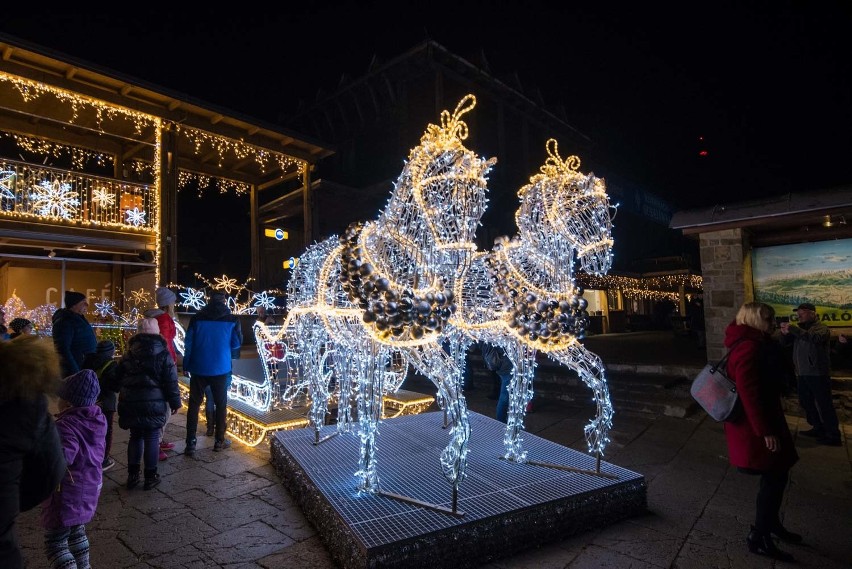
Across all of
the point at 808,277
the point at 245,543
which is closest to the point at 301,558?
the point at 245,543

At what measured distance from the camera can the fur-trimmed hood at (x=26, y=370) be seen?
1.71 metres

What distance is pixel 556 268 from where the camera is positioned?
379cm

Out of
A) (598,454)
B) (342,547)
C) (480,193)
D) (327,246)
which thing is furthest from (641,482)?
(327,246)

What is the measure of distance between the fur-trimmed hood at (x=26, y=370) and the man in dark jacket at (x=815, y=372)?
6814 millimetres

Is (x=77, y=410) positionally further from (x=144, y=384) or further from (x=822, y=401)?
(x=822, y=401)

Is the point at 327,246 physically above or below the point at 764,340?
above

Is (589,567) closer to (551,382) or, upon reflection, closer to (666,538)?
(666,538)

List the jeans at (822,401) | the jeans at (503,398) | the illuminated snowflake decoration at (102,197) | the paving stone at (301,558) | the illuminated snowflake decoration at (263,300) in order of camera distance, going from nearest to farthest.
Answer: the paving stone at (301,558) < the jeans at (822,401) < the jeans at (503,398) < the illuminated snowflake decoration at (102,197) < the illuminated snowflake decoration at (263,300)

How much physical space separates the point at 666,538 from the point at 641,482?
0.45 meters

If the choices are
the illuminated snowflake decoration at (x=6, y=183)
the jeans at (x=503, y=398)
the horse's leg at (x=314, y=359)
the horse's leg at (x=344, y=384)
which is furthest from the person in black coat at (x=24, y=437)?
the illuminated snowflake decoration at (x=6, y=183)

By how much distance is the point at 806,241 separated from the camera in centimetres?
692

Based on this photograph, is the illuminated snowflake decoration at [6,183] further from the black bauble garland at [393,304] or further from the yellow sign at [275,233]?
Result: the black bauble garland at [393,304]

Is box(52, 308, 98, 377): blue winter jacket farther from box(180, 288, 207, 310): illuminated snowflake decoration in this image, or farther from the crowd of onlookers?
box(180, 288, 207, 310): illuminated snowflake decoration

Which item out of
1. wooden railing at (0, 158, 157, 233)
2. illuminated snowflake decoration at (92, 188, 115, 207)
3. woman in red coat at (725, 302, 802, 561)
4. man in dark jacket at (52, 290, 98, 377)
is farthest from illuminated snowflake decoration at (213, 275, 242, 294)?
woman in red coat at (725, 302, 802, 561)
